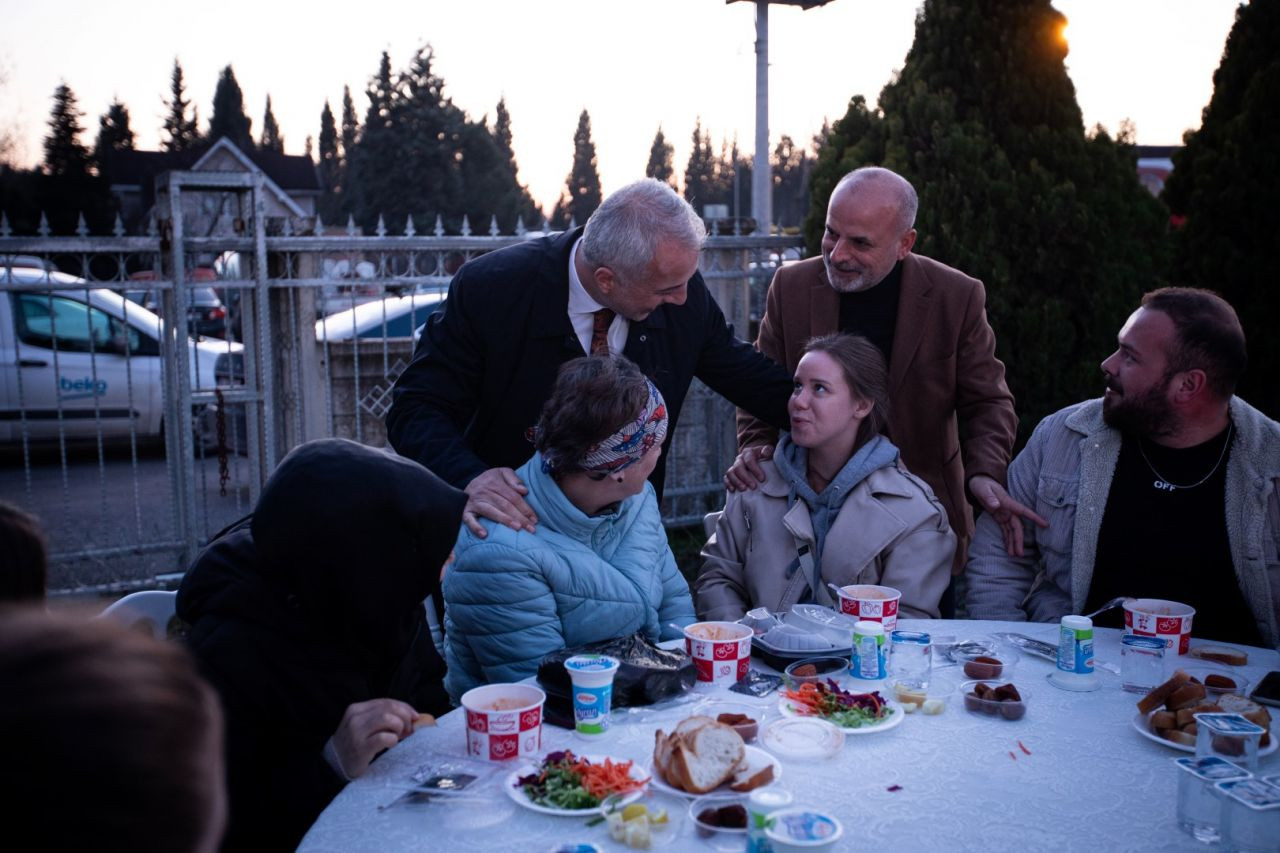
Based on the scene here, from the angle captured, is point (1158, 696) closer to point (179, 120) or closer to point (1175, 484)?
point (1175, 484)

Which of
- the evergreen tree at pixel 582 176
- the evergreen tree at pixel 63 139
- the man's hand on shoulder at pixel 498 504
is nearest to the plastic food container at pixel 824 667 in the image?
the man's hand on shoulder at pixel 498 504

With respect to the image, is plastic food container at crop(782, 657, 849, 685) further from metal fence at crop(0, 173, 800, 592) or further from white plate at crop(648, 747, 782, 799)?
metal fence at crop(0, 173, 800, 592)

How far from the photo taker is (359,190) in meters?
39.6

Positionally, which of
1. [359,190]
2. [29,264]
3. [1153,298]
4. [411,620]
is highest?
[359,190]

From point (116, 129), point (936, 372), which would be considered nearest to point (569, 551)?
point (936, 372)

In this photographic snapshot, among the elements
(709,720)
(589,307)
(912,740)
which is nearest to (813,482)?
(589,307)

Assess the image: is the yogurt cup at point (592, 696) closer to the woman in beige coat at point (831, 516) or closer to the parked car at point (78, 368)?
the woman in beige coat at point (831, 516)

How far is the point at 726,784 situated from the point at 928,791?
1.29 ft

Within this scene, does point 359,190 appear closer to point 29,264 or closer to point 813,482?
point 29,264

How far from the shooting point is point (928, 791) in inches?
77.5

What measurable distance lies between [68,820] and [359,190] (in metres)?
41.2

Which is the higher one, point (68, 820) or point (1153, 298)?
point (1153, 298)

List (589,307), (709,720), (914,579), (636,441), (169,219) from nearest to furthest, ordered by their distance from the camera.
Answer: (709,720) → (636,441) → (914,579) → (589,307) → (169,219)

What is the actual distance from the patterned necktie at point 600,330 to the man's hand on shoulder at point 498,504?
847 mm
